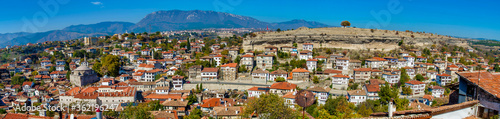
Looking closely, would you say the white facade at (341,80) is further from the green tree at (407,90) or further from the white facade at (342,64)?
the green tree at (407,90)

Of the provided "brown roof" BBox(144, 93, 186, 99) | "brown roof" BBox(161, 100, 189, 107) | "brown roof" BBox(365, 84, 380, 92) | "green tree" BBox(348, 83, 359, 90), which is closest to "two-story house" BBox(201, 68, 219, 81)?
"brown roof" BBox(144, 93, 186, 99)

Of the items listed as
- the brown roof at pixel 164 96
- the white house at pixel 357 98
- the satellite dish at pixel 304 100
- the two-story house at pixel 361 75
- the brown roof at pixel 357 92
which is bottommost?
the brown roof at pixel 164 96

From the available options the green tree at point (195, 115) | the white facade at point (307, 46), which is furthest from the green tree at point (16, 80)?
the white facade at point (307, 46)

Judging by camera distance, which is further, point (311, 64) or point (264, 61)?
point (264, 61)

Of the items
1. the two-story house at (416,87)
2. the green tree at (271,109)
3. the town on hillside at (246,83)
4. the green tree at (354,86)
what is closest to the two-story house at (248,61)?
the town on hillside at (246,83)

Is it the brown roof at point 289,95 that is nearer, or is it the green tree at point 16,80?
the brown roof at point 289,95

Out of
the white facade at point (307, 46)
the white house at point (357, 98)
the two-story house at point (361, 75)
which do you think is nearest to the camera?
the white house at point (357, 98)

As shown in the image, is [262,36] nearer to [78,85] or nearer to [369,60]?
[369,60]

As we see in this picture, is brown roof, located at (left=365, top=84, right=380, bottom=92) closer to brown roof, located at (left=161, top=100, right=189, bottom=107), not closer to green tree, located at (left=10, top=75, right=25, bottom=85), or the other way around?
brown roof, located at (left=161, top=100, right=189, bottom=107)

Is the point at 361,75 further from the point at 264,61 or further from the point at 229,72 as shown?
the point at 229,72

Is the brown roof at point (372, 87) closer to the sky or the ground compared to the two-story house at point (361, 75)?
closer to the ground

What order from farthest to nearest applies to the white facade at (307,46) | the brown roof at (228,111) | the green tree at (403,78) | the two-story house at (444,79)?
the white facade at (307,46) < the two-story house at (444,79) < the green tree at (403,78) < the brown roof at (228,111)

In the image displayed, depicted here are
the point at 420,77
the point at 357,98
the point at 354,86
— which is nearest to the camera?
the point at 357,98

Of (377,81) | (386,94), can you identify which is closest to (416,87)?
(377,81)
